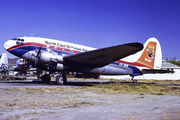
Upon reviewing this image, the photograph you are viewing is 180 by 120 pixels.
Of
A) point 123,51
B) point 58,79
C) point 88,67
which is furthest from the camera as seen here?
point 88,67

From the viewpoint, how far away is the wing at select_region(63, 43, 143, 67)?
13517 millimetres

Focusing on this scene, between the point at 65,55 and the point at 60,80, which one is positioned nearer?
the point at 60,80

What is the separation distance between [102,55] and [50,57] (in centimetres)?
439

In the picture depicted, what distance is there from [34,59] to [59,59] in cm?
228

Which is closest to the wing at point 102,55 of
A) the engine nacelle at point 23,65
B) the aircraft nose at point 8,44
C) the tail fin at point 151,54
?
the aircraft nose at point 8,44

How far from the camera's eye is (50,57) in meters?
14.8

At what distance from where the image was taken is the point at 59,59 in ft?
49.7

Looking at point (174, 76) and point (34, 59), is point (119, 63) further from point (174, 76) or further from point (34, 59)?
point (174, 76)

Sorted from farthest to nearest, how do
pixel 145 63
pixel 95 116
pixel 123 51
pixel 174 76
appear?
1. pixel 174 76
2. pixel 145 63
3. pixel 123 51
4. pixel 95 116

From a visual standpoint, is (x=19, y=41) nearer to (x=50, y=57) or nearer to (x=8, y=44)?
(x=8, y=44)

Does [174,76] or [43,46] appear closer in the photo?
[43,46]

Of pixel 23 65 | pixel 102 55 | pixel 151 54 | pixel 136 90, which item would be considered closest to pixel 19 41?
pixel 23 65

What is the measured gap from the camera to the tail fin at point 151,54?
20766 mm

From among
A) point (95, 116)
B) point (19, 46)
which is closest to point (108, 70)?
point (19, 46)
